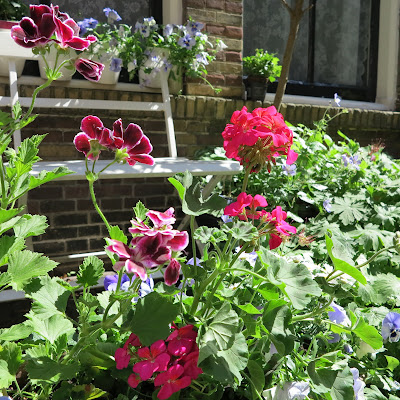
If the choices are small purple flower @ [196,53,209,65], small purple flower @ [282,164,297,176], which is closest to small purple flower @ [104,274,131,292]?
small purple flower @ [282,164,297,176]

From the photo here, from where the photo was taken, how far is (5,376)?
24.2 inches

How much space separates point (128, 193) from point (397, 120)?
2408 mm

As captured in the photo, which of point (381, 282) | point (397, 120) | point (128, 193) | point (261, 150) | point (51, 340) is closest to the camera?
point (51, 340)

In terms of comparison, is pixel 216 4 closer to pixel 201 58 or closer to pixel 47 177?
pixel 201 58

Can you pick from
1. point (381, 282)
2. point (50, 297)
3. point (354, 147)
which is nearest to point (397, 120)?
point (354, 147)

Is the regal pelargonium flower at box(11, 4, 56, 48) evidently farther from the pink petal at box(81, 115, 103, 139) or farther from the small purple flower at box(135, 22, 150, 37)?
the small purple flower at box(135, 22, 150, 37)

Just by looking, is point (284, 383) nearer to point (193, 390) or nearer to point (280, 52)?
point (193, 390)

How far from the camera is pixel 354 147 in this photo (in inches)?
119

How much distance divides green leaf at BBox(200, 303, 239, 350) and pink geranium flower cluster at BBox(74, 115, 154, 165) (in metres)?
0.25

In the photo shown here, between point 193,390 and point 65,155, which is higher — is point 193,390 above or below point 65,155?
below

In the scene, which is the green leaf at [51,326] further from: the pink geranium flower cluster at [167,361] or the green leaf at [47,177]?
the green leaf at [47,177]

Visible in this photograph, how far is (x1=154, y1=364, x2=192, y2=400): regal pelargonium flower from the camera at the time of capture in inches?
27.2

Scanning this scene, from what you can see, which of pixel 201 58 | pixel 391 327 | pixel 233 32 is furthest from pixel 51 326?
pixel 233 32

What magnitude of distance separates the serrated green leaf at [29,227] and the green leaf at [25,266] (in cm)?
6
